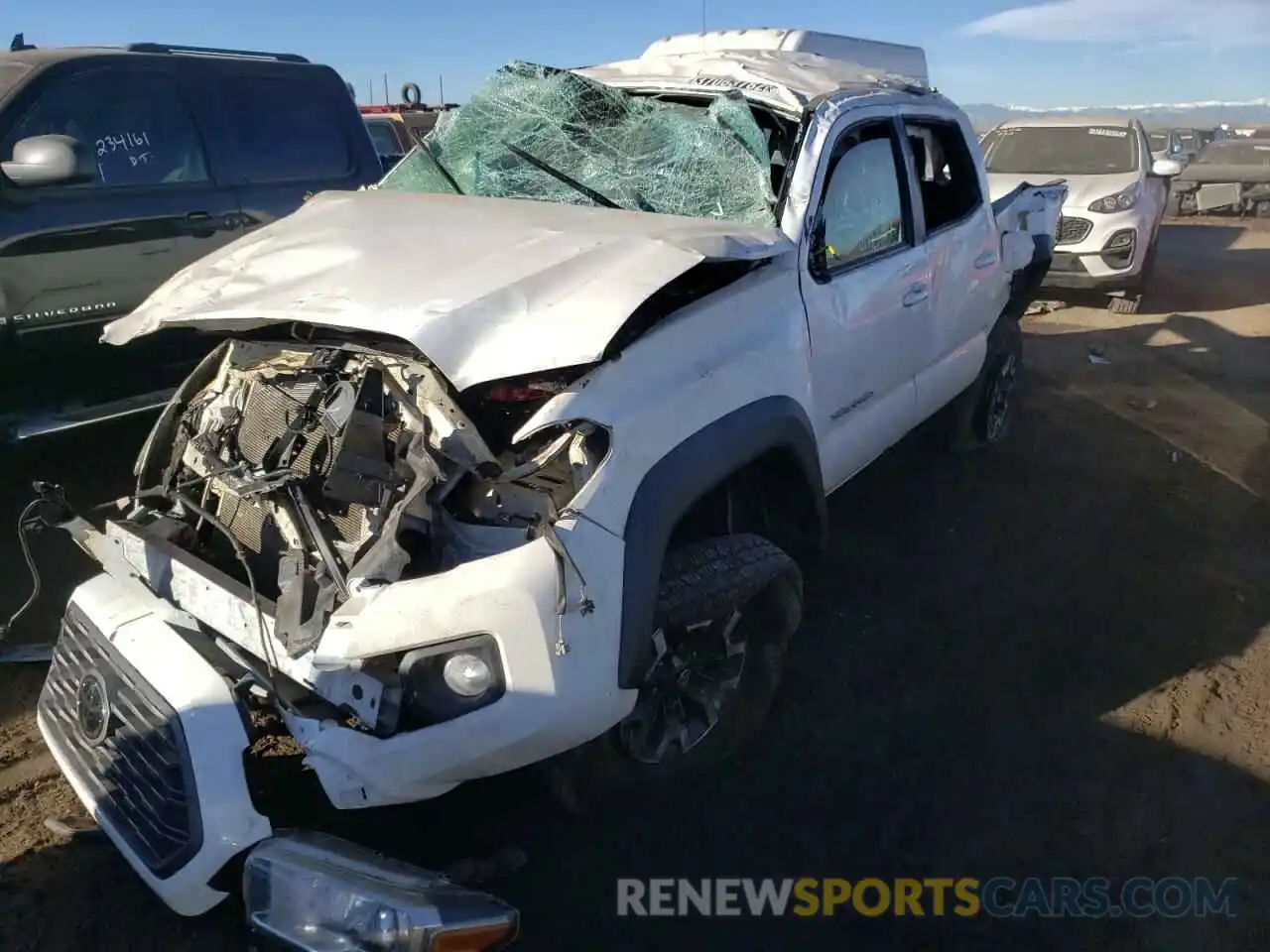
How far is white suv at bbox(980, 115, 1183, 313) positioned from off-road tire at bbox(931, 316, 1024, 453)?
15.4 ft

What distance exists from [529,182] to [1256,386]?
21.3 feet

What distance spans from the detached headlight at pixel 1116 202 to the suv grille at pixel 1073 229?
156 mm

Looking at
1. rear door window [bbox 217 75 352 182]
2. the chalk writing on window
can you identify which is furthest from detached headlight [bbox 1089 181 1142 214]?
the chalk writing on window

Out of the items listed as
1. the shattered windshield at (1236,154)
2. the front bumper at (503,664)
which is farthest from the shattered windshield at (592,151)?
the shattered windshield at (1236,154)

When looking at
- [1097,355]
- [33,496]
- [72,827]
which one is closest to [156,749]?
[72,827]

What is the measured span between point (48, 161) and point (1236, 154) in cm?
2081

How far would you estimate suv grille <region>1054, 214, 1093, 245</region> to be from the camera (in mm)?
10477

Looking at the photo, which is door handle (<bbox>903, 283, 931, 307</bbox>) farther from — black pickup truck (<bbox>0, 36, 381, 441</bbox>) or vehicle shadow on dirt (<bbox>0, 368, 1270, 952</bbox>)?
black pickup truck (<bbox>0, 36, 381, 441</bbox>)

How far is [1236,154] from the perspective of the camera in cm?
1944

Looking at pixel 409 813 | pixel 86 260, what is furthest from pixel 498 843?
pixel 86 260

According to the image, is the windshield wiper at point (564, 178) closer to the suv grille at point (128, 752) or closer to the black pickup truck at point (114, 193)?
the black pickup truck at point (114, 193)

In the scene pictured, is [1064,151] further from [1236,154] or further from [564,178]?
[1236,154]

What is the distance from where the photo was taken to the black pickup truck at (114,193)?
14.5 feet

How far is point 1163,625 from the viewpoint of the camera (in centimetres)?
422
